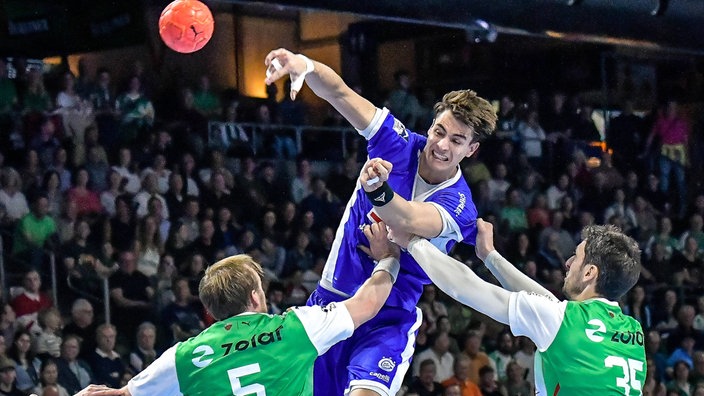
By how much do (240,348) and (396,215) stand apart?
1098 mm

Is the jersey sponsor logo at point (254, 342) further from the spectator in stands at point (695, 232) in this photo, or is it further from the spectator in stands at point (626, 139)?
the spectator in stands at point (626, 139)

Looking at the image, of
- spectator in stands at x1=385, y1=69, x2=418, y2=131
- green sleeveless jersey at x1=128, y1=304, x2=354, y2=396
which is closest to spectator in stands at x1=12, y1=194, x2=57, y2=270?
spectator in stands at x1=385, y1=69, x2=418, y2=131

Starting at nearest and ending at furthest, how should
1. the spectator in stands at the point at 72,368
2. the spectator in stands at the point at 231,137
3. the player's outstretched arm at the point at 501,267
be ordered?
the player's outstretched arm at the point at 501,267 < the spectator in stands at the point at 72,368 < the spectator in stands at the point at 231,137

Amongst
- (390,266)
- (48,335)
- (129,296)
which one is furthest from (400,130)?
(129,296)

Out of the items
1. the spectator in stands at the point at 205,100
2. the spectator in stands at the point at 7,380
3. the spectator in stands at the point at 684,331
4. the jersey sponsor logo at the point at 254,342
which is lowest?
the spectator in stands at the point at 684,331

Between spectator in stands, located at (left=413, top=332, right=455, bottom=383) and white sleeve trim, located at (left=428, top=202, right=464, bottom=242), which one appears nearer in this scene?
white sleeve trim, located at (left=428, top=202, right=464, bottom=242)

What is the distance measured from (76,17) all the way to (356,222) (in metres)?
10.1

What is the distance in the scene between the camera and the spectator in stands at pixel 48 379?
34.7 ft

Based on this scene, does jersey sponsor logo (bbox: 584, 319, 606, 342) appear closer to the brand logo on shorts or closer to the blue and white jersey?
the blue and white jersey

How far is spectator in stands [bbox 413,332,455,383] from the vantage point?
42.5 ft

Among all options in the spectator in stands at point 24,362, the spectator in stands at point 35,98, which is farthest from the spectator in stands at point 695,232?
the spectator in stands at point 24,362

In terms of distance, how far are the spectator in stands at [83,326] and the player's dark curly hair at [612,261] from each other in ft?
22.4

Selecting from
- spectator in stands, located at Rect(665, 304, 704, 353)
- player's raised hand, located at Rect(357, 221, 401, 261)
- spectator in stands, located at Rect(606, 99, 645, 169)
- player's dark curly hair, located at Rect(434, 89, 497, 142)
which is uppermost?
player's dark curly hair, located at Rect(434, 89, 497, 142)

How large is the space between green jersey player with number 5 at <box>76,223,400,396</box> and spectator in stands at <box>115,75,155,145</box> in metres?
8.33
